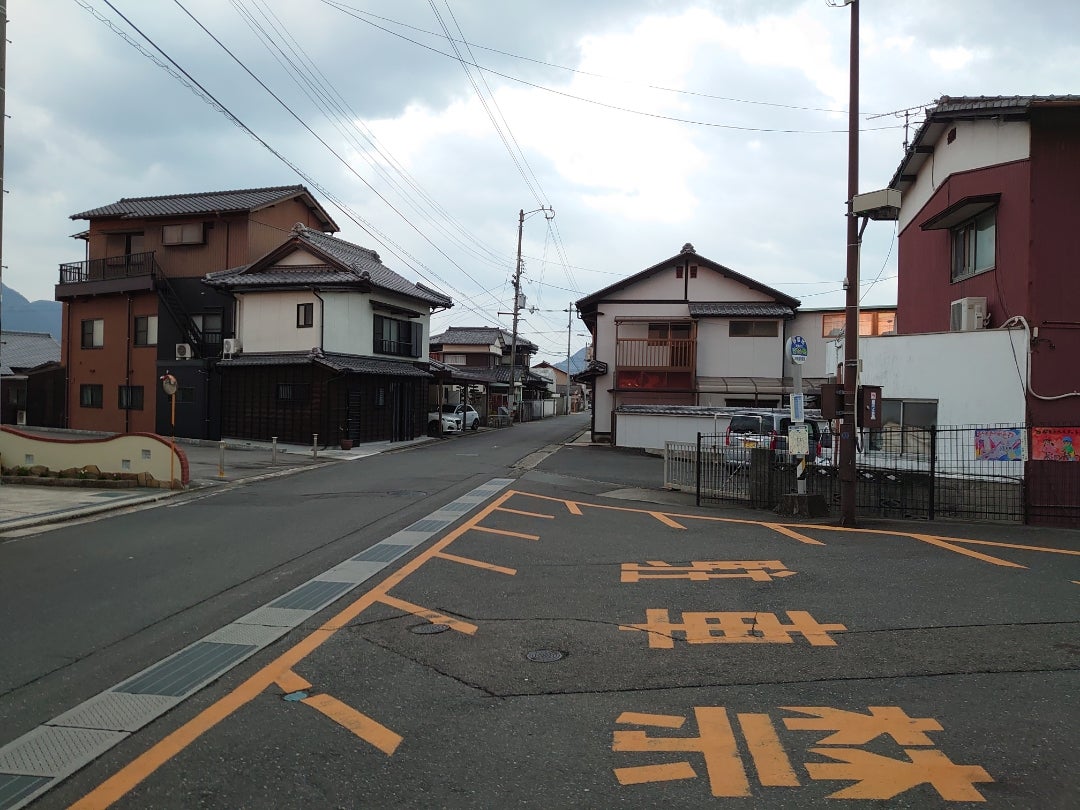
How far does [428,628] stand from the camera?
650cm

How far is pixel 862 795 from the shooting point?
3.66 meters

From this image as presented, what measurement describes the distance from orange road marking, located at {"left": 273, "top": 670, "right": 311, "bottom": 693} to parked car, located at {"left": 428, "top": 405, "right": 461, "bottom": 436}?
33692mm

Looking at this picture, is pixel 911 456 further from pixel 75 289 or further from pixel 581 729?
pixel 75 289

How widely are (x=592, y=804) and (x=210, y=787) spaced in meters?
1.93

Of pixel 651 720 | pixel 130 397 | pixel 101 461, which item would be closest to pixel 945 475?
pixel 651 720

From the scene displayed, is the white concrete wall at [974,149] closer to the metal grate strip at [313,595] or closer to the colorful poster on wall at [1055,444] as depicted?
the colorful poster on wall at [1055,444]

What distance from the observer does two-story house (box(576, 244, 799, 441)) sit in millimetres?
33031

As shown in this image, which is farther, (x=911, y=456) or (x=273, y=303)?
(x=273, y=303)

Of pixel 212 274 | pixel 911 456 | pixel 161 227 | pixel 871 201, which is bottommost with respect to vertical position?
pixel 911 456

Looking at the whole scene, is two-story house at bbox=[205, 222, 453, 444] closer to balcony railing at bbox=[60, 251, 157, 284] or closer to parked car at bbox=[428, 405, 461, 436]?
→ balcony railing at bbox=[60, 251, 157, 284]

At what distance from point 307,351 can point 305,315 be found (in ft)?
5.03

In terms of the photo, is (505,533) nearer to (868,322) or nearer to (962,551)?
(962,551)

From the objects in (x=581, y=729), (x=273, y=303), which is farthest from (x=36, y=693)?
(x=273, y=303)

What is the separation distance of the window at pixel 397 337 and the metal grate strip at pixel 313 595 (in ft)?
84.4
